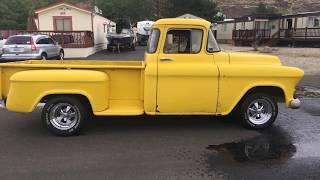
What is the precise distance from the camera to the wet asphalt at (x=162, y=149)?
575 centimetres

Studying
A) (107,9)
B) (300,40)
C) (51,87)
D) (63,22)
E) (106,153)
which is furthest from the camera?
(107,9)

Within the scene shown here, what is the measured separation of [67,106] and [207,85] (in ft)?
8.09

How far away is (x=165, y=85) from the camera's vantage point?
295 inches

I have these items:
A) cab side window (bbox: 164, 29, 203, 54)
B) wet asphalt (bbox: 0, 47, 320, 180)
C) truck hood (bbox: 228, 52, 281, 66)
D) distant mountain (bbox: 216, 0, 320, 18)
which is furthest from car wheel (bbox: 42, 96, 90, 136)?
distant mountain (bbox: 216, 0, 320, 18)

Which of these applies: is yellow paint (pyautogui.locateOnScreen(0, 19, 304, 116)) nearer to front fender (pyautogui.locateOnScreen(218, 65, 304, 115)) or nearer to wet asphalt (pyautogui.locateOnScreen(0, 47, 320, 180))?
front fender (pyautogui.locateOnScreen(218, 65, 304, 115))

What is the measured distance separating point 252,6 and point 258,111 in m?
104

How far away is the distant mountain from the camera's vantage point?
97250mm

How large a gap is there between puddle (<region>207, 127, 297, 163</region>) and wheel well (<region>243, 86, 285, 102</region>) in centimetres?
77

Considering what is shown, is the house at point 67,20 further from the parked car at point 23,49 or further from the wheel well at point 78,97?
the wheel well at point 78,97

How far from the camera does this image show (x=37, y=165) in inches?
236

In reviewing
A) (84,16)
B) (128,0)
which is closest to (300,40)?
(84,16)

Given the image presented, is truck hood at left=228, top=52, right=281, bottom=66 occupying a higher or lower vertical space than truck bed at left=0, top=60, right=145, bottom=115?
higher

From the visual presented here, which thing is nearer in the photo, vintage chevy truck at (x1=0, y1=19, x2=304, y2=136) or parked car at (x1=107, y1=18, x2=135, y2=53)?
vintage chevy truck at (x1=0, y1=19, x2=304, y2=136)

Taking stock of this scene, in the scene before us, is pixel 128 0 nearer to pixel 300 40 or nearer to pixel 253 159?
pixel 300 40
